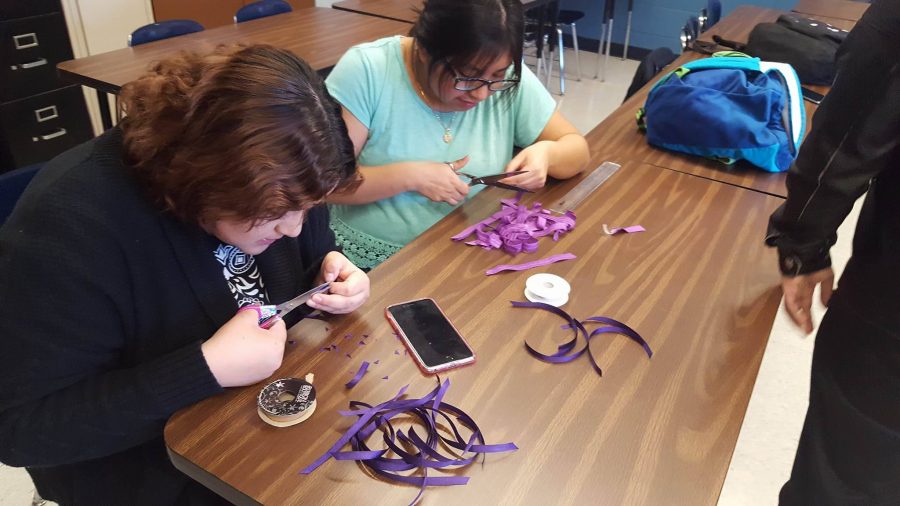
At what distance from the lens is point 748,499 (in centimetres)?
179

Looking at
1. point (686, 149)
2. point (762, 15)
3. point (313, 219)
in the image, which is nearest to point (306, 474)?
point (313, 219)

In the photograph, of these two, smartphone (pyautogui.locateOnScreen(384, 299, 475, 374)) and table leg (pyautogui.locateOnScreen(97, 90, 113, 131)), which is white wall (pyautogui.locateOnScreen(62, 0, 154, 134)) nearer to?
table leg (pyautogui.locateOnScreen(97, 90, 113, 131))

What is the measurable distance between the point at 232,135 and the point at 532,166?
0.87 m

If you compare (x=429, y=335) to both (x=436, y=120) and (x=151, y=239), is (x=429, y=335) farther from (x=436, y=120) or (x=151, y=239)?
(x=436, y=120)

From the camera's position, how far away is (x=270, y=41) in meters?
2.81

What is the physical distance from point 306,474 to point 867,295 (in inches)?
37.9

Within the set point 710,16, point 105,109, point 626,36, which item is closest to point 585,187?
point 105,109

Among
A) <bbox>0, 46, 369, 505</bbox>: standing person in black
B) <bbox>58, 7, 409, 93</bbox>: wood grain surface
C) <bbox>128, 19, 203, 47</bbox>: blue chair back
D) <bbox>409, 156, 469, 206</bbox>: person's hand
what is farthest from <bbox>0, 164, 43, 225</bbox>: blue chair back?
<bbox>128, 19, 203, 47</bbox>: blue chair back

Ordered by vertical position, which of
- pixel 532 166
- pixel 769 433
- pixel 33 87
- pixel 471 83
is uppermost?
pixel 471 83

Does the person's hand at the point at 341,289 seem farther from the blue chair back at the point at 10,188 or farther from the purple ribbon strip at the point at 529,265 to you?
the blue chair back at the point at 10,188

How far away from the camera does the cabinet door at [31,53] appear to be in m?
2.94

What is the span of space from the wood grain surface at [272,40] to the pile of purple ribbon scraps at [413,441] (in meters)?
1.57

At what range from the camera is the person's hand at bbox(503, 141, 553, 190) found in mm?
1475

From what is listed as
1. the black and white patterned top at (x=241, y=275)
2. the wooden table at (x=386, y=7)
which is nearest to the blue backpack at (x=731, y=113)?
the black and white patterned top at (x=241, y=275)
